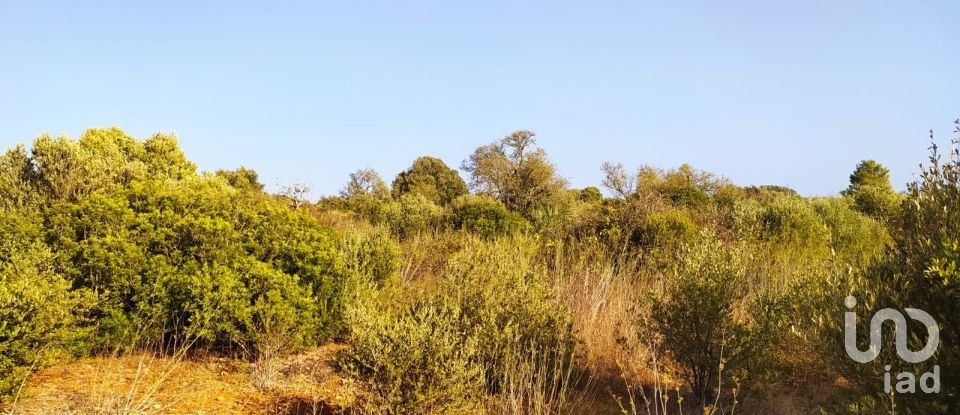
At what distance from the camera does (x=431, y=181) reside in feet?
135

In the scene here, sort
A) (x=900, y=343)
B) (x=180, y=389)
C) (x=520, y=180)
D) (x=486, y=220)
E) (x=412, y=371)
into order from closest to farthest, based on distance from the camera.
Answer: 1. (x=900, y=343)
2. (x=412, y=371)
3. (x=180, y=389)
4. (x=486, y=220)
5. (x=520, y=180)

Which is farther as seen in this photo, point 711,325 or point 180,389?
point 711,325

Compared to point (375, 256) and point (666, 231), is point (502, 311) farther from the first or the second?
point (666, 231)

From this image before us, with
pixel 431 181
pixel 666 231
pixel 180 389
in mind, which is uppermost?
pixel 431 181

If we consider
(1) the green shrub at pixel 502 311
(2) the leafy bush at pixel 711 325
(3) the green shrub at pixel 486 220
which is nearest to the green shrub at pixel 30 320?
(1) the green shrub at pixel 502 311

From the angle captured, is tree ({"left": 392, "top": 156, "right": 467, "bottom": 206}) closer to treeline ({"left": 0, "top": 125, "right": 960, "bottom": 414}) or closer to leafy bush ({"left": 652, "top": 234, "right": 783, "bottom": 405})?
treeline ({"left": 0, "top": 125, "right": 960, "bottom": 414})

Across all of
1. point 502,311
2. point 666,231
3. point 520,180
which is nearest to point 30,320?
point 502,311

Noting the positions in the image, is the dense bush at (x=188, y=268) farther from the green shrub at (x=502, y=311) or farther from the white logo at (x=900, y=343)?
the white logo at (x=900, y=343)

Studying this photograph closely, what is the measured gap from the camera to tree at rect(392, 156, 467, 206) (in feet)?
124

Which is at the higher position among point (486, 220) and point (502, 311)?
point (486, 220)

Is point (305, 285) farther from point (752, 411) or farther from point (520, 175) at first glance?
point (520, 175)

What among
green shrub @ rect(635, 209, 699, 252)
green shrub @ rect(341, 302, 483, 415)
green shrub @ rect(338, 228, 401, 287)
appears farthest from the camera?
green shrub @ rect(635, 209, 699, 252)

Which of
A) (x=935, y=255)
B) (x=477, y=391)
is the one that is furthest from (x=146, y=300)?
(x=935, y=255)

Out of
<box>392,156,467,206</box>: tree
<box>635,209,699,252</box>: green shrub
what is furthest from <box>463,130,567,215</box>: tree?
<box>635,209,699,252</box>: green shrub
